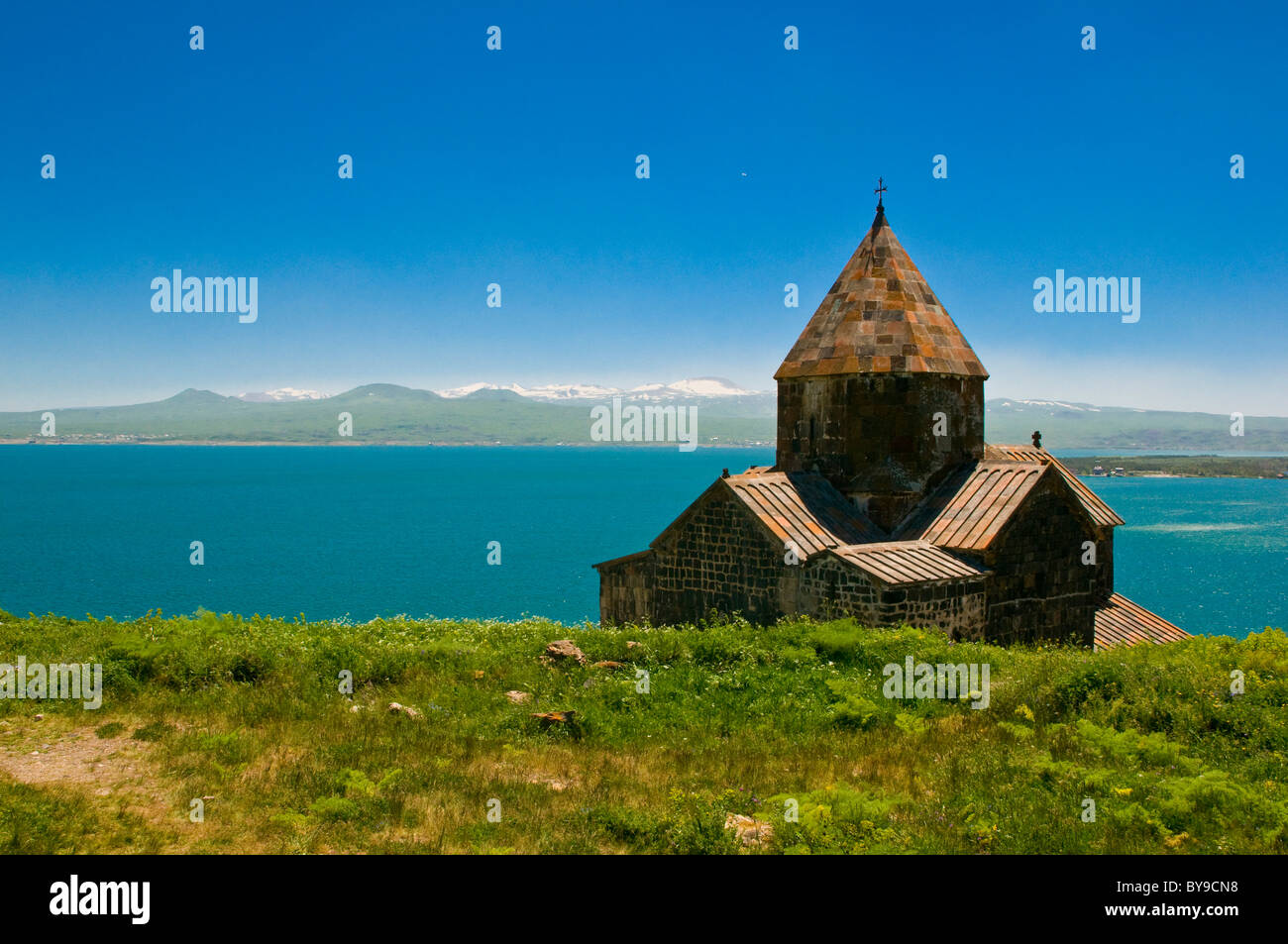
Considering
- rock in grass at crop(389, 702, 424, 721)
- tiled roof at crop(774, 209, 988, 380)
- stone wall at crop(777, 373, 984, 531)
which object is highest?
tiled roof at crop(774, 209, 988, 380)

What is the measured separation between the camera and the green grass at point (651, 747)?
7.18 metres

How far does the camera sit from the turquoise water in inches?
1769

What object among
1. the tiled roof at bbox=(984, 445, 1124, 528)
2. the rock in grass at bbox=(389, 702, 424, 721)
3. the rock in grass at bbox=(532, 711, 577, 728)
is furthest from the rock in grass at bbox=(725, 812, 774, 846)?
the tiled roof at bbox=(984, 445, 1124, 528)

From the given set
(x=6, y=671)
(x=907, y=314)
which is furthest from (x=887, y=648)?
(x=6, y=671)

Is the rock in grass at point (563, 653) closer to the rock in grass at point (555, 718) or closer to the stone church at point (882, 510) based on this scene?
the rock in grass at point (555, 718)

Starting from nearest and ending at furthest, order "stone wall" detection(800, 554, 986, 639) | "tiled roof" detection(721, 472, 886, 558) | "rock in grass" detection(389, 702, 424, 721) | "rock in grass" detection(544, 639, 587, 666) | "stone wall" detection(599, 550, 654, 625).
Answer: "rock in grass" detection(389, 702, 424, 721)
"rock in grass" detection(544, 639, 587, 666)
"stone wall" detection(800, 554, 986, 639)
"tiled roof" detection(721, 472, 886, 558)
"stone wall" detection(599, 550, 654, 625)

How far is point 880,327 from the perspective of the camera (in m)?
17.4

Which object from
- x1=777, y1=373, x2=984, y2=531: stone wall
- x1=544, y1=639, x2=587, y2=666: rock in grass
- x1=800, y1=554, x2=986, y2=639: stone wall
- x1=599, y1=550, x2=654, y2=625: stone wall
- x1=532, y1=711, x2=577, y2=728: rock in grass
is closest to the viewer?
x1=532, y1=711, x2=577, y2=728: rock in grass

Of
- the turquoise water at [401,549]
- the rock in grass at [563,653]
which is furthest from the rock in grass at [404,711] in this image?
the turquoise water at [401,549]

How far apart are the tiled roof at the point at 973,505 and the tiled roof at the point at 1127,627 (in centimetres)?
473

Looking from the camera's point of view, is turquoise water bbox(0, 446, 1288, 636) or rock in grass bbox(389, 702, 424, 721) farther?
turquoise water bbox(0, 446, 1288, 636)

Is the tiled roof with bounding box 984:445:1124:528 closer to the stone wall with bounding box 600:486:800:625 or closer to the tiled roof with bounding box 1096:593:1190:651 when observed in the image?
the tiled roof with bounding box 1096:593:1190:651

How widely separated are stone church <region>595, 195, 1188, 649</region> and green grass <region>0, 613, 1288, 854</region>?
4.69ft

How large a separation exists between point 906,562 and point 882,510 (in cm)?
250
